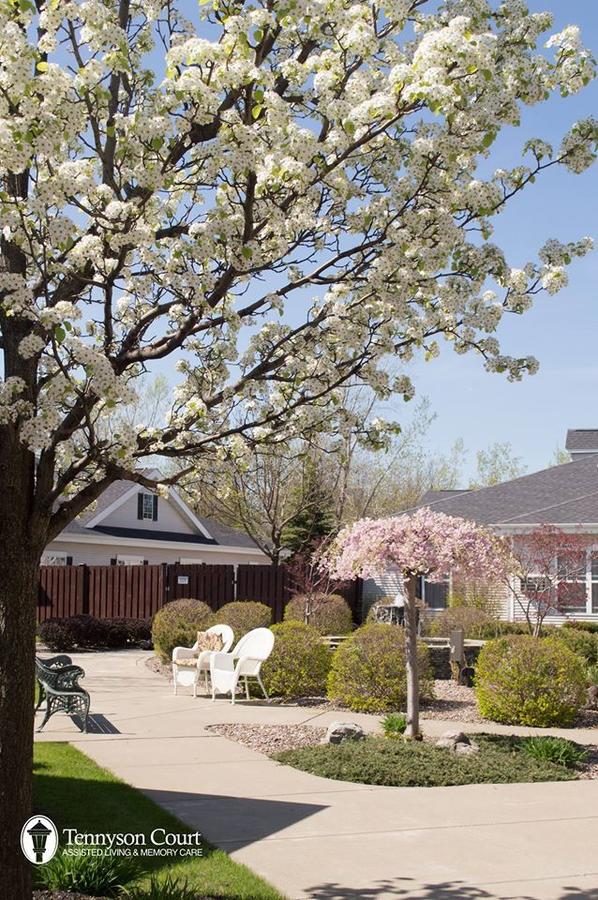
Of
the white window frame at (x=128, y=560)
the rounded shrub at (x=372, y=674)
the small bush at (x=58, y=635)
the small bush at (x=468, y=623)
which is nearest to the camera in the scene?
the rounded shrub at (x=372, y=674)

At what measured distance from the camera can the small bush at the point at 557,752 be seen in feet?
30.8

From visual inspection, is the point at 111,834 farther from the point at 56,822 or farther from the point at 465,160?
the point at 465,160

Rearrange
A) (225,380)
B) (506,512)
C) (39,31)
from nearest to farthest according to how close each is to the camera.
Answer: (39,31) → (225,380) → (506,512)

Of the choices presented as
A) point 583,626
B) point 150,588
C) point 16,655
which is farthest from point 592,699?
point 150,588

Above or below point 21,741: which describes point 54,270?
above

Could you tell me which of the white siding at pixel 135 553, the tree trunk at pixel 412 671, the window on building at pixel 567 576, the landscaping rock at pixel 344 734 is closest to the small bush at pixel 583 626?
the window on building at pixel 567 576

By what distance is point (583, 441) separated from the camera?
34.0 m

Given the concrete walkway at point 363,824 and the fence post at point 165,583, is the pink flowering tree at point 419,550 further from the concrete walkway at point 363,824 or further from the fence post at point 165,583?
the fence post at point 165,583

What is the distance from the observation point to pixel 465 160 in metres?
5.42

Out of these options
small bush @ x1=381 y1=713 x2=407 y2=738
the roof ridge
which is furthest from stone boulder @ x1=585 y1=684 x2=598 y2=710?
the roof ridge

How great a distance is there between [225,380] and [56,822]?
3092 mm

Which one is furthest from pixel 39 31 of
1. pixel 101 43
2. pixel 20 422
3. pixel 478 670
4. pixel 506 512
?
pixel 506 512

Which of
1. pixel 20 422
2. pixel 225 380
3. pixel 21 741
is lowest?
pixel 21 741

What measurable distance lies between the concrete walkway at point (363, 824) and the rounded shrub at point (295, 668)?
3132 mm
